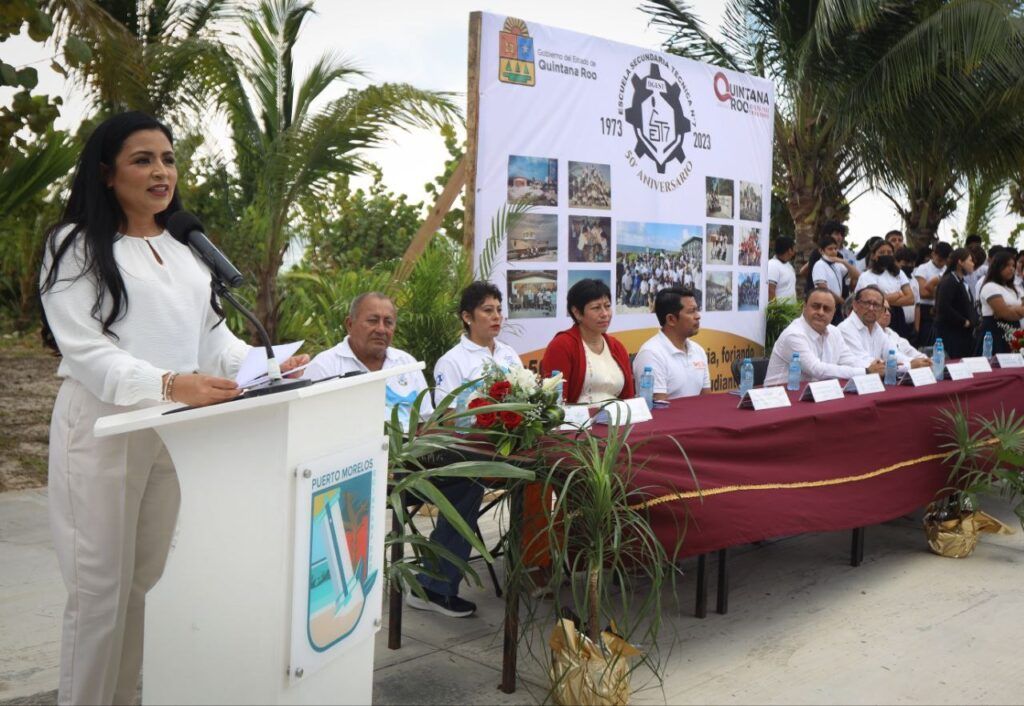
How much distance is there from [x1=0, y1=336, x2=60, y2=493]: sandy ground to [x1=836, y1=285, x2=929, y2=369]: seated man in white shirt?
4927 mm

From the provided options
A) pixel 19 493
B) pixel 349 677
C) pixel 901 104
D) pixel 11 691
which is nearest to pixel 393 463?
pixel 349 677

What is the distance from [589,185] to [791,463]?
2819 mm

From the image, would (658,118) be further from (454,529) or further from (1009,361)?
(454,529)

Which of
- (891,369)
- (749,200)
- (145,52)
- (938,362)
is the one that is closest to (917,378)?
(891,369)

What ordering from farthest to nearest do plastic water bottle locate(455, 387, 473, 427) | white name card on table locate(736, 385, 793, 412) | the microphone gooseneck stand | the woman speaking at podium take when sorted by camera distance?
white name card on table locate(736, 385, 793, 412)
plastic water bottle locate(455, 387, 473, 427)
the woman speaking at podium
the microphone gooseneck stand

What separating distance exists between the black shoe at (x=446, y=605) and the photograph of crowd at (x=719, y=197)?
4262 mm

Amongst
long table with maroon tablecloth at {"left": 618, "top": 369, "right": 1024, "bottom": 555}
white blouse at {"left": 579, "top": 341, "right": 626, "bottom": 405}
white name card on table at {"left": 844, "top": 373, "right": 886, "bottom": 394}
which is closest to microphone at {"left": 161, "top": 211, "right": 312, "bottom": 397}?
long table with maroon tablecloth at {"left": 618, "top": 369, "right": 1024, "bottom": 555}

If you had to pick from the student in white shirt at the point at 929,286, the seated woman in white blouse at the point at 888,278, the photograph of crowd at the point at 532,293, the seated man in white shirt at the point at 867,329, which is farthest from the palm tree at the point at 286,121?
the student in white shirt at the point at 929,286

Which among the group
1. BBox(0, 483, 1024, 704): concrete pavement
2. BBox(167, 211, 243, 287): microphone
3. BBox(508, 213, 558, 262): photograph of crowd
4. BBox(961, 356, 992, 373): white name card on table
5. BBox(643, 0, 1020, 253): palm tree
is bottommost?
BBox(0, 483, 1024, 704): concrete pavement

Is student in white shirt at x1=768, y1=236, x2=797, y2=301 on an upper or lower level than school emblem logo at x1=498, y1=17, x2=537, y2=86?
lower

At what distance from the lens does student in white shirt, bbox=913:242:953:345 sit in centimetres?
1059

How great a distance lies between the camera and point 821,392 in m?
4.43

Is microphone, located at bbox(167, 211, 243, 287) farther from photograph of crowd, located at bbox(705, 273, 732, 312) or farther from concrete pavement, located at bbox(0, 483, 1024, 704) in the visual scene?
photograph of crowd, located at bbox(705, 273, 732, 312)

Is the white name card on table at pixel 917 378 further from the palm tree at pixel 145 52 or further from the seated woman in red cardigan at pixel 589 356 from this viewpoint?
the palm tree at pixel 145 52
